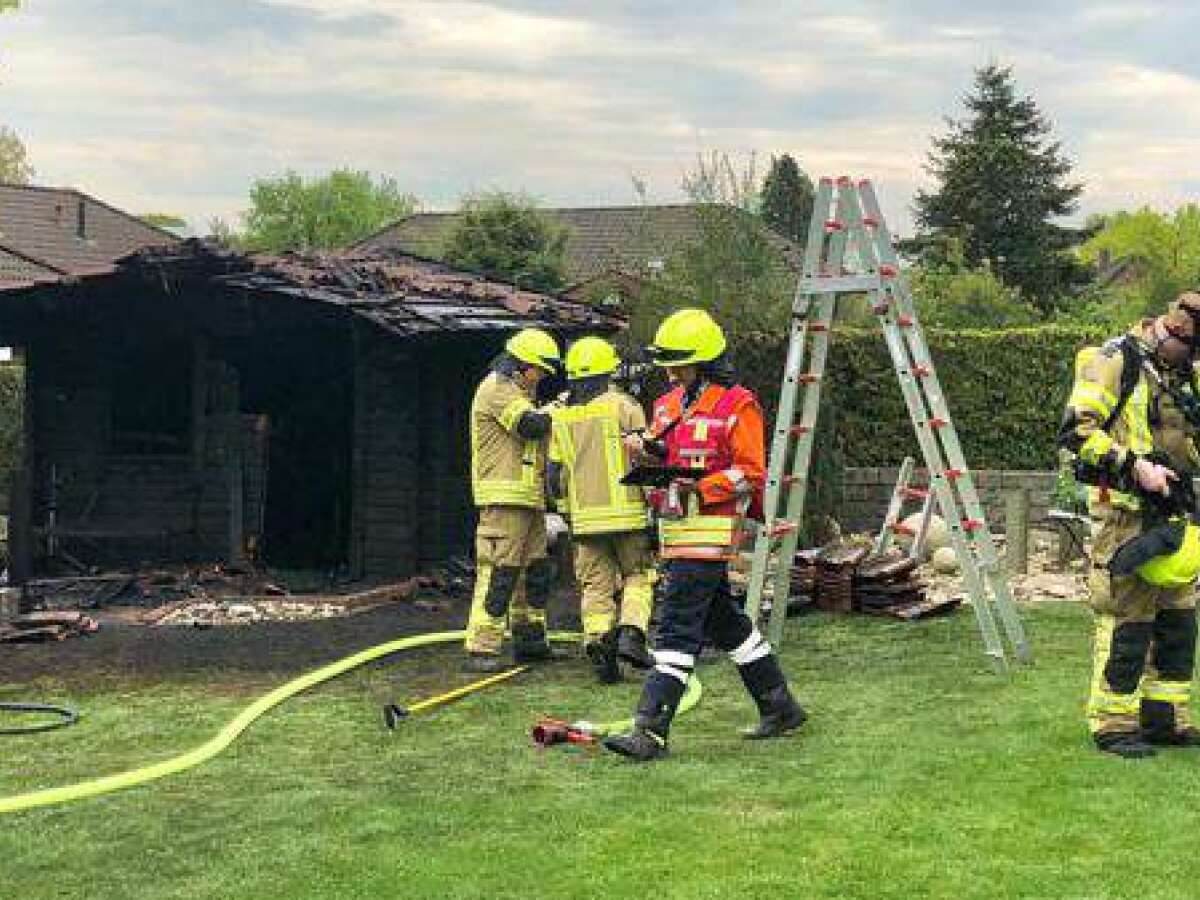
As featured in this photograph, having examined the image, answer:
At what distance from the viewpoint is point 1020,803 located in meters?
5.79

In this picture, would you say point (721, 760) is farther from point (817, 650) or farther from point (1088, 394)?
point (817, 650)

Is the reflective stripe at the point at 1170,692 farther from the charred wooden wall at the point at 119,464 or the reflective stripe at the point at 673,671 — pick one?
the charred wooden wall at the point at 119,464

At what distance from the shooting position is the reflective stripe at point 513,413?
929cm

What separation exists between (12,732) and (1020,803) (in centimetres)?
490

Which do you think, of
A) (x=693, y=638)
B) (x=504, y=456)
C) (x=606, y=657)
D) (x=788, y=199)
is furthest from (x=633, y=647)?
(x=788, y=199)

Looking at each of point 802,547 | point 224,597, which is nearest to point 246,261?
point 224,597

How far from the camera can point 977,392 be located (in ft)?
58.2

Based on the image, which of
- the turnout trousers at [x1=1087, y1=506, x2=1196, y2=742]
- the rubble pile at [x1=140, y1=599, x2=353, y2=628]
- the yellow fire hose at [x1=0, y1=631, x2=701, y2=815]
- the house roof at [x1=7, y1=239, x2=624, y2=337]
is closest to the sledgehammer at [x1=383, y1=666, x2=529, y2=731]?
the yellow fire hose at [x1=0, y1=631, x2=701, y2=815]

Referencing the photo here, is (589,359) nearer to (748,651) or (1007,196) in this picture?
(748,651)

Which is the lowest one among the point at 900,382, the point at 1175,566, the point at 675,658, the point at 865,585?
the point at 865,585

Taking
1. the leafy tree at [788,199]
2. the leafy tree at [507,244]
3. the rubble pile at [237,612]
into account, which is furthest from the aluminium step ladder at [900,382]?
the leafy tree at [788,199]

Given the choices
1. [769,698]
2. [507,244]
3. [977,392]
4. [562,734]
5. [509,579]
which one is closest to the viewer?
[562,734]

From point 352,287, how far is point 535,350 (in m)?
4.34

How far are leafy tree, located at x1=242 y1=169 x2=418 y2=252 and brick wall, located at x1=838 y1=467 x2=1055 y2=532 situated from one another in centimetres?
4991
